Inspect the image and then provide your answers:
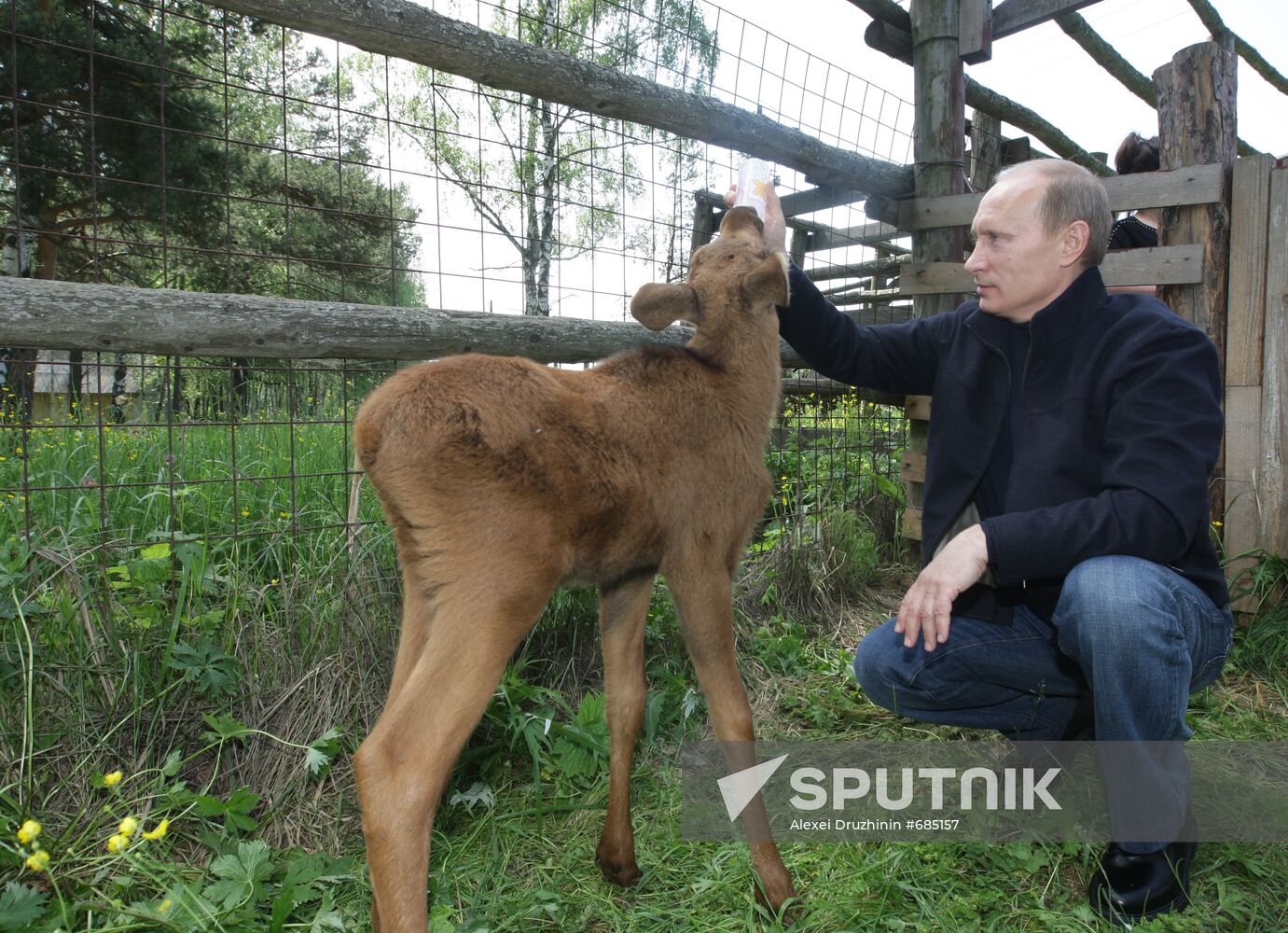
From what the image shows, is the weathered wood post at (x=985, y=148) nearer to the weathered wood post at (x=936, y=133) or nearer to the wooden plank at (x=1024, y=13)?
the wooden plank at (x=1024, y=13)

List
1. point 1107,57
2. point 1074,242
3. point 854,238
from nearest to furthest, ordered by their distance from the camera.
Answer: point 1074,242
point 854,238
point 1107,57

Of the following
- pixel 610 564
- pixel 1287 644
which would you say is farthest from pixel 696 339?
pixel 1287 644

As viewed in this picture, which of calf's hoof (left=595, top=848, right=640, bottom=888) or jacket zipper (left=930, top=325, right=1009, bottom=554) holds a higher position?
jacket zipper (left=930, top=325, right=1009, bottom=554)

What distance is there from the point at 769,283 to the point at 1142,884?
226cm

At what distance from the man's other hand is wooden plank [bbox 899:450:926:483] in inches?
106

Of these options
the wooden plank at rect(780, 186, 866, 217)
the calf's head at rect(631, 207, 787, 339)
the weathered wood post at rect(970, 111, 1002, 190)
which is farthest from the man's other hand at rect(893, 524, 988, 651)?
the weathered wood post at rect(970, 111, 1002, 190)

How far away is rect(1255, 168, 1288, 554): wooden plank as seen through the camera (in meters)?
4.44

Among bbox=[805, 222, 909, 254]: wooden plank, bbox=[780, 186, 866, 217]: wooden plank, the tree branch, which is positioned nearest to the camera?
bbox=[780, 186, 866, 217]: wooden plank

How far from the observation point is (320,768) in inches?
112

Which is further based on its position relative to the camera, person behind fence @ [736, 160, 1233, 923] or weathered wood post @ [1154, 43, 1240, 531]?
weathered wood post @ [1154, 43, 1240, 531]

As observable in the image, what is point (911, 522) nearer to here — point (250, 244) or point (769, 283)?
point (769, 283)

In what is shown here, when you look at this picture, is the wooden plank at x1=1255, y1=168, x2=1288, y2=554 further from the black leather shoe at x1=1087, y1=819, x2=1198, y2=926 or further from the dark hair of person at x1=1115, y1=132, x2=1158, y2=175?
the black leather shoe at x1=1087, y1=819, x2=1198, y2=926

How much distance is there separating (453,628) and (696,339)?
58.0 inches

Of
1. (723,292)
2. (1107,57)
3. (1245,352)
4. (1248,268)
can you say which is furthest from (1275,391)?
(1107,57)
